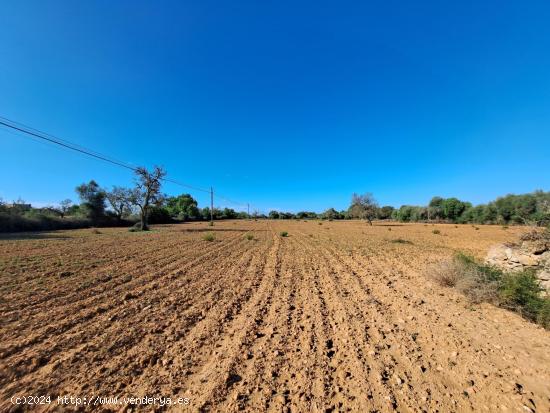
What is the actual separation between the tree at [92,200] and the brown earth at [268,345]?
143 feet

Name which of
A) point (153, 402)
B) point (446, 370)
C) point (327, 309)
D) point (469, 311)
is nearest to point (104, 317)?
point (153, 402)

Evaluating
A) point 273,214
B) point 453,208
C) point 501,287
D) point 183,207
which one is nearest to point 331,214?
point 273,214

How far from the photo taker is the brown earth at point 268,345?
2689 millimetres

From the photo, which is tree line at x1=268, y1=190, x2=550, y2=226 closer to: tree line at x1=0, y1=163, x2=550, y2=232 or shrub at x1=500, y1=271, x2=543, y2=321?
tree line at x1=0, y1=163, x2=550, y2=232

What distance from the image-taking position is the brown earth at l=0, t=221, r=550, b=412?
2.69 m

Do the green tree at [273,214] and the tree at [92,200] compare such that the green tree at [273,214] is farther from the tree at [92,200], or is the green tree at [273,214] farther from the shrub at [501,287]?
the shrub at [501,287]

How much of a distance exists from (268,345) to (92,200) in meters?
52.9

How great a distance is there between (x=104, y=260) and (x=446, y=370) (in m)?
11.4

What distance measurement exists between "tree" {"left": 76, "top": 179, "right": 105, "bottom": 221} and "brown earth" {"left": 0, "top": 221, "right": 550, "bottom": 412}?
43602 millimetres

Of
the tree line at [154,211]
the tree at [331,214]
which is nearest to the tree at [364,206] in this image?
the tree line at [154,211]

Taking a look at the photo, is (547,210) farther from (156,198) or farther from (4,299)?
(156,198)

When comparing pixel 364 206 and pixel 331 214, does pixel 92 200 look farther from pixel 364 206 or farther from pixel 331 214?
pixel 331 214

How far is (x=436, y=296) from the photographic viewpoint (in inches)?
243

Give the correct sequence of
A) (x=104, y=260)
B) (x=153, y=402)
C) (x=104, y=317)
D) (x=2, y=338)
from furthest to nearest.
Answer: (x=104, y=260) → (x=104, y=317) → (x=2, y=338) → (x=153, y=402)
